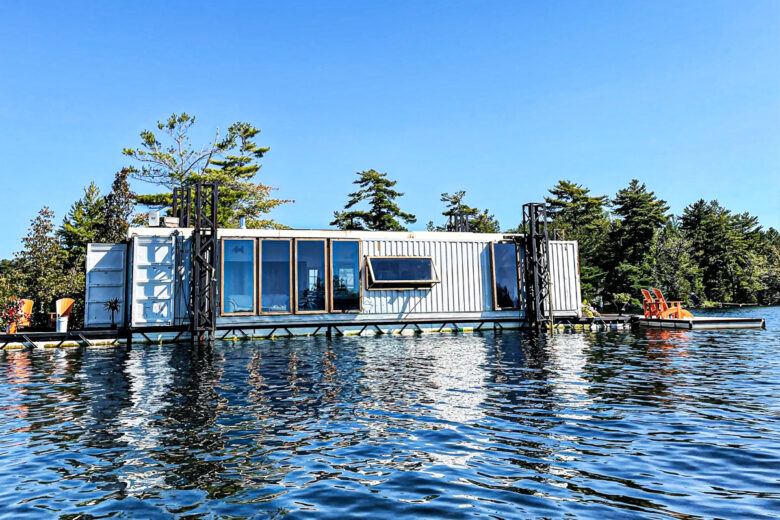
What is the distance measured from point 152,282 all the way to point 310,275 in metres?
6.29

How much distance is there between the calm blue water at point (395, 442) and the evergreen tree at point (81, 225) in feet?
130

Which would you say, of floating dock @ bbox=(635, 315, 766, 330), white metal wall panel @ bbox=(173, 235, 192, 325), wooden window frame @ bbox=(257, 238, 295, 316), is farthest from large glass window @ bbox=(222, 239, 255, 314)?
floating dock @ bbox=(635, 315, 766, 330)

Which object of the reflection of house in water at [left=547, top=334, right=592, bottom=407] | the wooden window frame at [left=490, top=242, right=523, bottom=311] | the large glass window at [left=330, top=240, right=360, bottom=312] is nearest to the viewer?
the reflection of house in water at [left=547, top=334, right=592, bottom=407]

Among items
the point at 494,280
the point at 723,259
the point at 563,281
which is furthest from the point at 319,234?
the point at 723,259

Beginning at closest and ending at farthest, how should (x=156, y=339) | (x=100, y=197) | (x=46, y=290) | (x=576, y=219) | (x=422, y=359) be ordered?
(x=422, y=359), (x=156, y=339), (x=46, y=290), (x=100, y=197), (x=576, y=219)

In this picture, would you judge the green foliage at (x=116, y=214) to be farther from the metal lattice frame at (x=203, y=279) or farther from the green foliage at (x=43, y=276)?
the metal lattice frame at (x=203, y=279)

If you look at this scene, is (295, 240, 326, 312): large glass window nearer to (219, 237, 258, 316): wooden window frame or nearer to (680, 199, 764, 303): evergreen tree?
(219, 237, 258, 316): wooden window frame

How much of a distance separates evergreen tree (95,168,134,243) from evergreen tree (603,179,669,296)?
156 ft

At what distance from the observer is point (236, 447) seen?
18.7ft

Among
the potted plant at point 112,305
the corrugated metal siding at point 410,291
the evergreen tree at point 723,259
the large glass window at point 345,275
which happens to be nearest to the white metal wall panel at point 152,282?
the corrugated metal siding at point 410,291

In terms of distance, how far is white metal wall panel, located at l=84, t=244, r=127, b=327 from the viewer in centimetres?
2036

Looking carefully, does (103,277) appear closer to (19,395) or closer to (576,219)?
(19,395)

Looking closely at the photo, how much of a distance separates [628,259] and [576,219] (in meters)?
11.0

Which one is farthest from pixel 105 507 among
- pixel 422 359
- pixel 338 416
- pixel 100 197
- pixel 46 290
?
pixel 100 197
